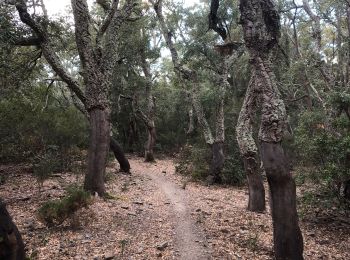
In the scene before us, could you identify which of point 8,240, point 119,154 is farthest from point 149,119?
point 8,240

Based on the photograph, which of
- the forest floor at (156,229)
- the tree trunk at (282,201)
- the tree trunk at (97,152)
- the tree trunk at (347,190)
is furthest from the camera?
the tree trunk at (97,152)

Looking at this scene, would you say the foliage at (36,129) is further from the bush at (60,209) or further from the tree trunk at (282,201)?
the tree trunk at (282,201)

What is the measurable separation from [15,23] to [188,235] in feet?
23.1

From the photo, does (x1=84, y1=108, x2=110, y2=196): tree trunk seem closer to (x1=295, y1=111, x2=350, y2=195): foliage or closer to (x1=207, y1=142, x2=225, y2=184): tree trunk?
(x1=295, y1=111, x2=350, y2=195): foliage

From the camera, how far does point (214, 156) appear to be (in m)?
14.0

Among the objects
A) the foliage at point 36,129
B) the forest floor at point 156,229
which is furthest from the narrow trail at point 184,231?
the foliage at point 36,129

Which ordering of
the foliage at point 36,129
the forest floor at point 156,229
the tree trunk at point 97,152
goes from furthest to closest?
the foliage at point 36,129
the tree trunk at point 97,152
the forest floor at point 156,229

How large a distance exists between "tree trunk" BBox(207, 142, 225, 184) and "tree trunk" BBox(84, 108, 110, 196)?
18.9 ft

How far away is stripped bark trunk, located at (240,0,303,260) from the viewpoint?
487cm

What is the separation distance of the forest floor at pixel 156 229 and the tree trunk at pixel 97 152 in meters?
0.46

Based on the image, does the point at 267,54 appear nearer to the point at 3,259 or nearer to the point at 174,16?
the point at 3,259

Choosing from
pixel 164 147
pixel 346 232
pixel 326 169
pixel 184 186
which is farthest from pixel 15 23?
pixel 164 147

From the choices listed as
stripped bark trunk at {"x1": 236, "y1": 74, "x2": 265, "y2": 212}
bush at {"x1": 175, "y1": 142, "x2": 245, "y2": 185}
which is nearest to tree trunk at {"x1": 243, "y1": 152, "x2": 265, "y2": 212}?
stripped bark trunk at {"x1": 236, "y1": 74, "x2": 265, "y2": 212}

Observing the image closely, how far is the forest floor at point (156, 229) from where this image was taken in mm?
5828
